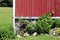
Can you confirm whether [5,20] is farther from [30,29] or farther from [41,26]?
[41,26]

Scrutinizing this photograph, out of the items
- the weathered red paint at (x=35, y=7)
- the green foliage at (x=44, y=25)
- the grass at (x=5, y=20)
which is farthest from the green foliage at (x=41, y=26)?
the grass at (x=5, y=20)

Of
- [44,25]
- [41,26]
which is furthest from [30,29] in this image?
[44,25]

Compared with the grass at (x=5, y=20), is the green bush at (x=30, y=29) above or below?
above

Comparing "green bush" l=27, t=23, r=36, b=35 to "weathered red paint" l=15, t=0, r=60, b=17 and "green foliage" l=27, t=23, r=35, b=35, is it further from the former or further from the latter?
"weathered red paint" l=15, t=0, r=60, b=17

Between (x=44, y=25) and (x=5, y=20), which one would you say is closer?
(x=44, y=25)

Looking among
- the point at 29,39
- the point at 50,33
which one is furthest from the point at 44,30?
the point at 29,39

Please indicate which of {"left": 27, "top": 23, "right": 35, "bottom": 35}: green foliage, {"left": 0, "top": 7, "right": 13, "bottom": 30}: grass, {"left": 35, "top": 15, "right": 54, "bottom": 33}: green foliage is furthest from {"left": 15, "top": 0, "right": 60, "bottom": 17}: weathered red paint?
{"left": 0, "top": 7, "right": 13, "bottom": 30}: grass

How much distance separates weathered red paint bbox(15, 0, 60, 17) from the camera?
1319 cm

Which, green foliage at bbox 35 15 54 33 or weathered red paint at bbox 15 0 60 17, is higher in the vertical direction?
weathered red paint at bbox 15 0 60 17

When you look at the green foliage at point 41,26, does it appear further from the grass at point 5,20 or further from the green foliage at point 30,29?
the grass at point 5,20

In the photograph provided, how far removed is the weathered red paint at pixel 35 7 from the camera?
1319cm

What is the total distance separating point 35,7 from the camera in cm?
1328

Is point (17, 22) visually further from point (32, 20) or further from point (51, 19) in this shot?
point (51, 19)

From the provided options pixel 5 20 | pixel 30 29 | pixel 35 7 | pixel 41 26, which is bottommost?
pixel 5 20
